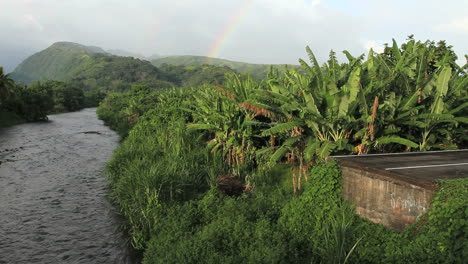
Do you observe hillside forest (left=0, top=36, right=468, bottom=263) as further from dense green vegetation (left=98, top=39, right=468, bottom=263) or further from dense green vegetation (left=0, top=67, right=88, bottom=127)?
dense green vegetation (left=0, top=67, right=88, bottom=127)

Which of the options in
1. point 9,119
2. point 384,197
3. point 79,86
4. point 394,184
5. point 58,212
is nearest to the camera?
point 394,184

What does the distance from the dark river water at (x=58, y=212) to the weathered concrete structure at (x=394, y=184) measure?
5.08m

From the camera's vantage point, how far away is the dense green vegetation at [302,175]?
534cm

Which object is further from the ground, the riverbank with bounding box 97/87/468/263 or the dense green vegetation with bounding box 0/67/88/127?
the dense green vegetation with bounding box 0/67/88/127

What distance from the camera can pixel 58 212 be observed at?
10.4 m

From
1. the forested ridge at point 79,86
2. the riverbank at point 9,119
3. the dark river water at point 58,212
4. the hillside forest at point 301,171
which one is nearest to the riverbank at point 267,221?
the hillside forest at point 301,171

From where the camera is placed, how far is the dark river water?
25.6 feet

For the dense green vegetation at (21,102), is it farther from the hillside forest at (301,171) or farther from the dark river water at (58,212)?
the hillside forest at (301,171)

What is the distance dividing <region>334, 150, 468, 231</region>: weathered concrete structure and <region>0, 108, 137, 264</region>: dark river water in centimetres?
508

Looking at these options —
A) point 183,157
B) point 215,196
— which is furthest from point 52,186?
point 215,196

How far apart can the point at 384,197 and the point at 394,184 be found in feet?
1.10

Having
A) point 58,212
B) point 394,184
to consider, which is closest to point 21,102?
point 58,212

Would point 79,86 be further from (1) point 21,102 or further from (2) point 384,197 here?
(2) point 384,197

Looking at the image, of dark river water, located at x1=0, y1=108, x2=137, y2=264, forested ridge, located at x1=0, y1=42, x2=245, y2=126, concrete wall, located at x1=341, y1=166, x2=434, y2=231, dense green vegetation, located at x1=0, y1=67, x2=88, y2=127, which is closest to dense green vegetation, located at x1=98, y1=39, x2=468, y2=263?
concrete wall, located at x1=341, y1=166, x2=434, y2=231
